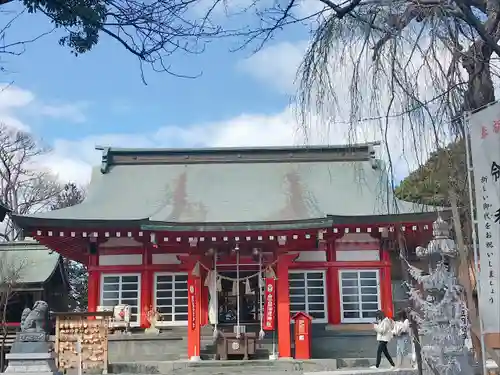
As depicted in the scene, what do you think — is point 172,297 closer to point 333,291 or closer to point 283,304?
point 283,304

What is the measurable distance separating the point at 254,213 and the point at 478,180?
12498 millimetres

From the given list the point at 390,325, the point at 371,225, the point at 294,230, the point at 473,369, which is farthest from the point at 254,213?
the point at 473,369

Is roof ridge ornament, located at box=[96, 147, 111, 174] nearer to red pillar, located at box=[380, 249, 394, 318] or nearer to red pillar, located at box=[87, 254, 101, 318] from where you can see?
red pillar, located at box=[87, 254, 101, 318]

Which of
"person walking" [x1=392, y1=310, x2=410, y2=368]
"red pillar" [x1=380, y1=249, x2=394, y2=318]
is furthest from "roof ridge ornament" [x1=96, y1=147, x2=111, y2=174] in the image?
"person walking" [x1=392, y1=310, x2=410, y2=368]

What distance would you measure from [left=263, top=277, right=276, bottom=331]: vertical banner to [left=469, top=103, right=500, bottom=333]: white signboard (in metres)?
11.1

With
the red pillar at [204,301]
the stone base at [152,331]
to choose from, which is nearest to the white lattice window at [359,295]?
the red pillar at [204,301]

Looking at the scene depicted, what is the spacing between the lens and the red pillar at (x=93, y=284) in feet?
56.1

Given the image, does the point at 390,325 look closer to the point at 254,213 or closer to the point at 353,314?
the point at 353,314

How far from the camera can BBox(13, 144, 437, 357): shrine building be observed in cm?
1587

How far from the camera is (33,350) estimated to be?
41.8ft

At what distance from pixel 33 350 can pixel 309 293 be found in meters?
7.67

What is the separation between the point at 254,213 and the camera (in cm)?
1755

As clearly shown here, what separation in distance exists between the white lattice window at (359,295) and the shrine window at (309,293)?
0.55 meters

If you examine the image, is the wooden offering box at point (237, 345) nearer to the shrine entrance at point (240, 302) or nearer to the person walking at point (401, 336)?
the shrine entrance at point (240, 302)
